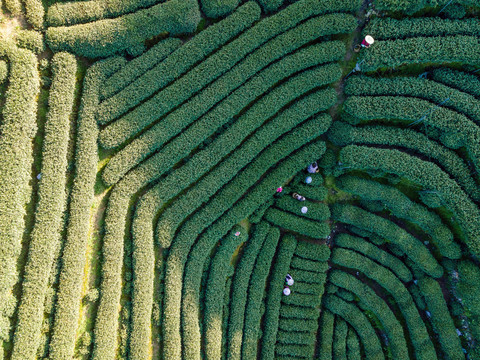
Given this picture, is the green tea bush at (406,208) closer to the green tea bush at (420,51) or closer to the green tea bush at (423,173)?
the green tea bush at (423,173)

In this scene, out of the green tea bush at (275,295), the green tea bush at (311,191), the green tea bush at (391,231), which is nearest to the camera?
the green tea bush at (311,191)

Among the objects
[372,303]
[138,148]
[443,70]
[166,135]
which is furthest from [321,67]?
[372,303]

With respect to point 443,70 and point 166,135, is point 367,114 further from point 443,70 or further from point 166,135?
point 166,135

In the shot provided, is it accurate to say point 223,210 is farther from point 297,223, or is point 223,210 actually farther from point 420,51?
point 420,51

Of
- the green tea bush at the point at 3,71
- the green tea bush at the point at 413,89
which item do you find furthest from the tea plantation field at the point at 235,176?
the green tea bush at the point at 413,89

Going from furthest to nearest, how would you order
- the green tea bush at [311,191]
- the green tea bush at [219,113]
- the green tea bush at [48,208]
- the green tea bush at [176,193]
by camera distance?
the green tea bush at [311,191] < the green tea bush at [176,193] < the green tea bush at [219,113] < the green tea bush at [48,208]

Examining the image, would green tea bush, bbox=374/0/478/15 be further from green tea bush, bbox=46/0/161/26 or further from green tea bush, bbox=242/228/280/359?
green tea bush, bbox=242/228/280/359

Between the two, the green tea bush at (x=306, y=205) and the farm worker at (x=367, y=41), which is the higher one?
the farm worker at (x=367, y=41)
